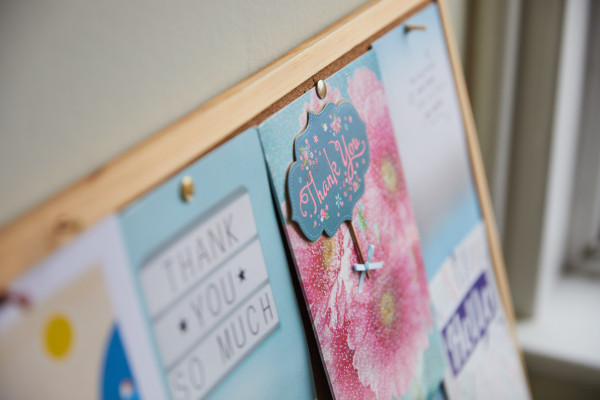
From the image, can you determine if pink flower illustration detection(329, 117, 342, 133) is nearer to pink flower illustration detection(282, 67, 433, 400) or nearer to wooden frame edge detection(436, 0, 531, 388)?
pink flower illustration detection(282, 67, 433, 400)

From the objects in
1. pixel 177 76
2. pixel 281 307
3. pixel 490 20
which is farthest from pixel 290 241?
pixel 490 20

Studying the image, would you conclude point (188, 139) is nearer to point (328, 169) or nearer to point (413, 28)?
point (328, 169)

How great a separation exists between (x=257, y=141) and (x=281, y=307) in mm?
144

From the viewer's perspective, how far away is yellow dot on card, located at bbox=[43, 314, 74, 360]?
0.38 metres

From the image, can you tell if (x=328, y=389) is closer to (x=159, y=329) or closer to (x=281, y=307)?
(x=281, y=307)

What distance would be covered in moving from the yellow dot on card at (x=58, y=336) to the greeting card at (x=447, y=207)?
439mm

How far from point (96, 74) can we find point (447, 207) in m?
0.54

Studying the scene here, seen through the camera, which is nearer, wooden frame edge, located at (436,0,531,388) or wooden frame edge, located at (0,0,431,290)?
wooden frame edge, located at (0,0,431,290)

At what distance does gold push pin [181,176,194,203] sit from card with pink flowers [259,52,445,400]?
87mm

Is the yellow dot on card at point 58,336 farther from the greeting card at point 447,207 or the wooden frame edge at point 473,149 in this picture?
the wooden frame edge at point 473,149

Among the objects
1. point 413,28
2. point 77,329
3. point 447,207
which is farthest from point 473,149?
point 77,329

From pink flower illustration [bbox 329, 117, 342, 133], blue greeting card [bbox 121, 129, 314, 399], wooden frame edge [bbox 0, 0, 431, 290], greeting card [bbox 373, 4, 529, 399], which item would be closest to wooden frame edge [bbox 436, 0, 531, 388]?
greeting card [bbox 373, 4, 529, 399]

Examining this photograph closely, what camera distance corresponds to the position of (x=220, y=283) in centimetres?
50

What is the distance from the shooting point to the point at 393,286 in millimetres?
672
